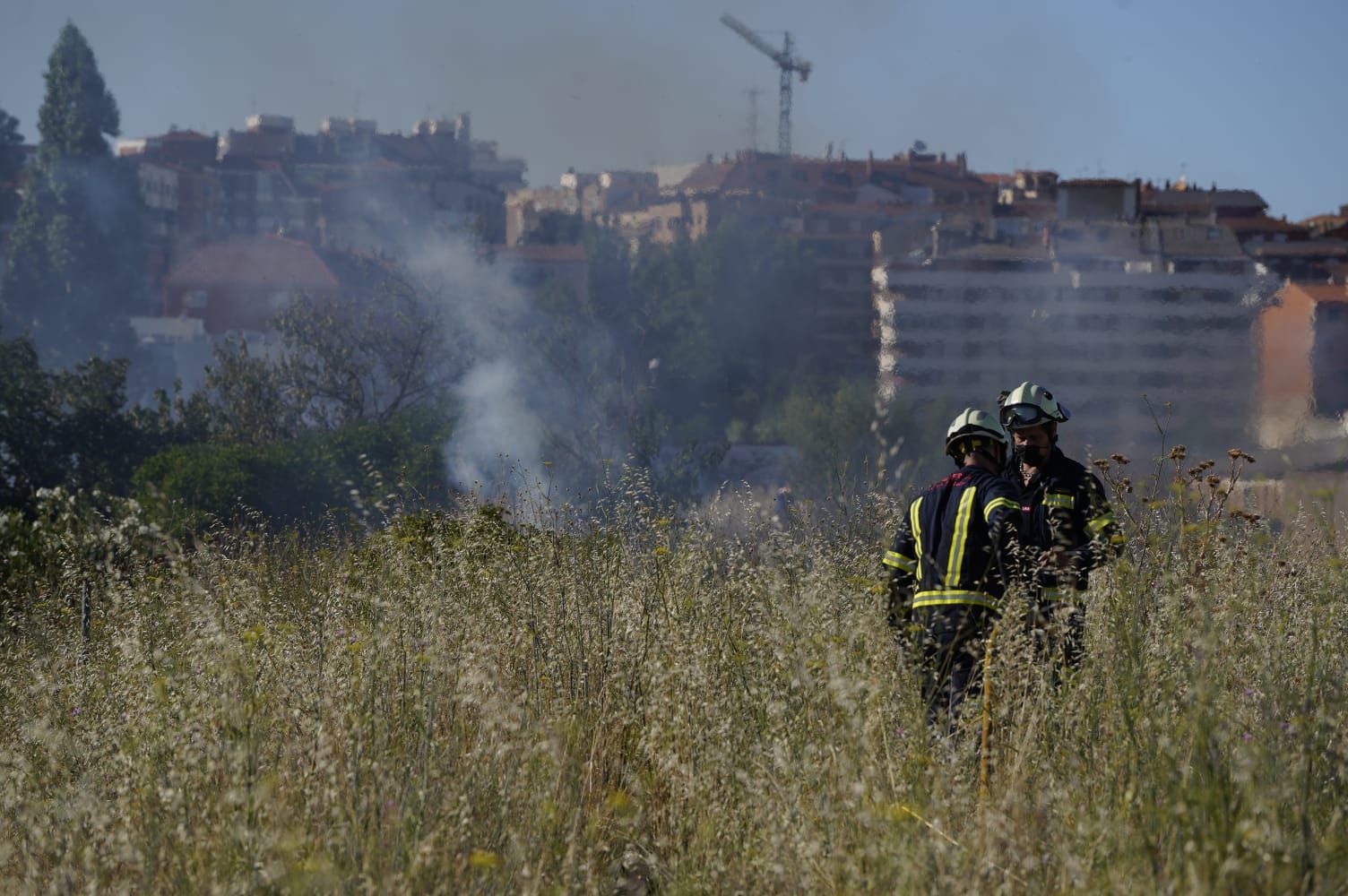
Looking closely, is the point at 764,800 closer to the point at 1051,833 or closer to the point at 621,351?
the point at 1051,833

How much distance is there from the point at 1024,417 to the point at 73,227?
209 feet

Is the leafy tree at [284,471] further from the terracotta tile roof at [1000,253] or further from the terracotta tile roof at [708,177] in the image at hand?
the terracotta tile roof at [708,177]

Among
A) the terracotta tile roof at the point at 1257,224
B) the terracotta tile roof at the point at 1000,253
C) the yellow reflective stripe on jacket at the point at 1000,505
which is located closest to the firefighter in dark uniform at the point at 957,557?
the yellow reflective stripe on jacket at the point at 1000,505

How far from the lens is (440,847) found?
3.26 metres

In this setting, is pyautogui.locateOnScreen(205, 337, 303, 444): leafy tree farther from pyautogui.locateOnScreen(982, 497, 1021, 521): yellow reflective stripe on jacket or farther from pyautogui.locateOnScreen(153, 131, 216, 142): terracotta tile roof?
pyautogui.locateOnScreen(153, 131, 216, 142): terracotta tile roof

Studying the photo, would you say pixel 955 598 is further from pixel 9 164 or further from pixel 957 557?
pixel 9 164

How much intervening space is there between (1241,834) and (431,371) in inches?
1643

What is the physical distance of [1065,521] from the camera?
483 cm

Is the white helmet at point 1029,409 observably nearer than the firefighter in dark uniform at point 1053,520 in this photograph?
No

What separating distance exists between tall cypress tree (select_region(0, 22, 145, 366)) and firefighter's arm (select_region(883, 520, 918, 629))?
6087 centimetres

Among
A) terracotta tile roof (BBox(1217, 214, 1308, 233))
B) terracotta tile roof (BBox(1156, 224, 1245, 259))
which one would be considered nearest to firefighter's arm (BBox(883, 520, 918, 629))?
terracotta tile roof (BBox(1156, 224, 1245, 259))

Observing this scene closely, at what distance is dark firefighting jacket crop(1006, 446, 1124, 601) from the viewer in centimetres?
442

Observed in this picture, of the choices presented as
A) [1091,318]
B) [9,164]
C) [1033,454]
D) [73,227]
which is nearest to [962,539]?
[1033,454]

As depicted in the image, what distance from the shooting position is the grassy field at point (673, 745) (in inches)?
118
